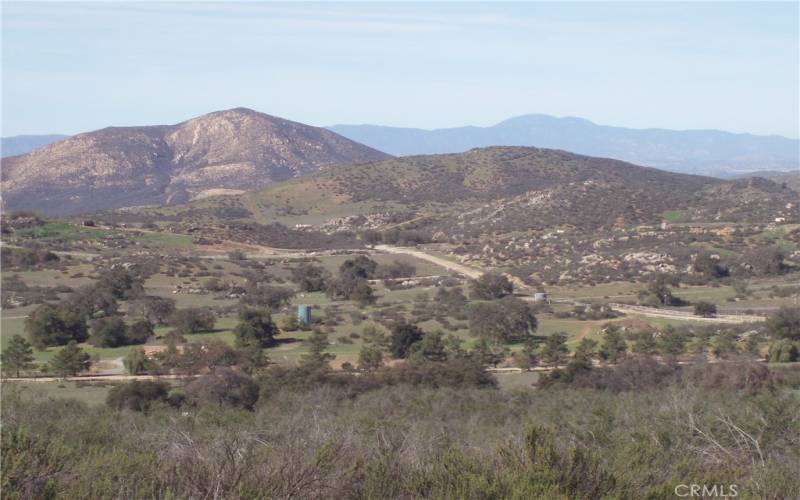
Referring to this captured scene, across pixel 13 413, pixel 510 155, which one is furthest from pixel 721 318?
pixel 510 155

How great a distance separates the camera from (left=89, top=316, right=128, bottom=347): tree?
106 ft

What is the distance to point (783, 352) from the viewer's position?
88.9 ft

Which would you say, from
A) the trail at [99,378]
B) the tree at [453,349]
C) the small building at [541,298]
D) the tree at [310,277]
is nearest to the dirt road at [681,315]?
the small building at [541,298]

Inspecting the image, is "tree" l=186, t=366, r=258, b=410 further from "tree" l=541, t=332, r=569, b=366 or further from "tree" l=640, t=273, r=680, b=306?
"tree" l=640, t=273, r=680, b=306

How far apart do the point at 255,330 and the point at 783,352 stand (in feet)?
55.7

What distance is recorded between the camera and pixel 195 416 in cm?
1780

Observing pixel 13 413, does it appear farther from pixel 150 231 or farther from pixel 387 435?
pixel 150 231

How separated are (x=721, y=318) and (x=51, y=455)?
31052mm

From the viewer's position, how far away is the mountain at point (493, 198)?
237 feet

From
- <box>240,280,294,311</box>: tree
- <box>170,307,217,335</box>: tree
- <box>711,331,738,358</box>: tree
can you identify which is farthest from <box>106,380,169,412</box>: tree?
<box>240,280,294,311</box>: tree

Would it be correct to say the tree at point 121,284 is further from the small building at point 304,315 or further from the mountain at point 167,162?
the mountain at point 167,162

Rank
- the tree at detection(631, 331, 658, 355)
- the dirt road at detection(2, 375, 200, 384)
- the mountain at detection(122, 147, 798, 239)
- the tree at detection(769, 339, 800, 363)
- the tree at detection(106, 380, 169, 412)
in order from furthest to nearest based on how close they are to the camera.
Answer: the mountain at detection(122, 147, 798, 239) → the tree at detection(631, 331, 658, 355) → the tree at detection(769, 339, 800, 363) → the dirt road at detection(2, 375, 200, 384) → the tree at detection(106, 380, 169, 412)

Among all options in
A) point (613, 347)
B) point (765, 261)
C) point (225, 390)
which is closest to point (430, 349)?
point (613, 347)

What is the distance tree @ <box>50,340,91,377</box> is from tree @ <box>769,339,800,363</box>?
803 inches
